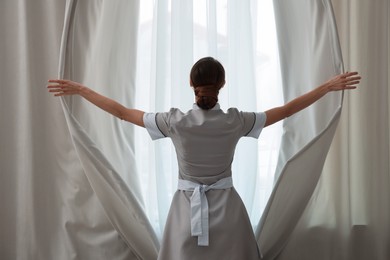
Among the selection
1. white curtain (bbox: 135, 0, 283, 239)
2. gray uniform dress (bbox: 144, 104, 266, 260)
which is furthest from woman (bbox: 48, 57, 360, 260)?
white curtain (bbox: 135, 0, 283, 239)

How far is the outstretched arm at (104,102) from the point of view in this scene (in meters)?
1.88

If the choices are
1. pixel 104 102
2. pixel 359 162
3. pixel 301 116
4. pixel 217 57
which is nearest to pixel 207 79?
pixel 104 102

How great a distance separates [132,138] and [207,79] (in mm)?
720

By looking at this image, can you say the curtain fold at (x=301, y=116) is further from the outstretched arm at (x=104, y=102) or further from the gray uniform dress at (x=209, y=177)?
the outstretched arm at (x=104, y=102)

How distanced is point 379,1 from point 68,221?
72.6 inches

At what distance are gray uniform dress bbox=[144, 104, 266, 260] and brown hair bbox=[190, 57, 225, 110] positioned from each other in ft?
0.18

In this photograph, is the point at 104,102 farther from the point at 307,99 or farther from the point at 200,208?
the point at 307,99

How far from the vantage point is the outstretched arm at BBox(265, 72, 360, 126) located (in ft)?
6.23

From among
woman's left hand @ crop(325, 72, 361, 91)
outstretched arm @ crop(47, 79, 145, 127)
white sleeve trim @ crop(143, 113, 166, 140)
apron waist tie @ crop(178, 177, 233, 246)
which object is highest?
woman's left hand @ crop(325, 72, 361, 91)

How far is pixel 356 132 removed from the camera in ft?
7.85

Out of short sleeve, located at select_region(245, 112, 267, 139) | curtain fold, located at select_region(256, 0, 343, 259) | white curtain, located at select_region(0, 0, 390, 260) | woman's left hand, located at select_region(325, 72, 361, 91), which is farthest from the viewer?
white curtain, located at select_region(0, 0, 390, 260)

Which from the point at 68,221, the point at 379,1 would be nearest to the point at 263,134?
the point at 379,1

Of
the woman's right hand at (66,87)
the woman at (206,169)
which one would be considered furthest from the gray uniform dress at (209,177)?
the woman's right hand at (66,87)

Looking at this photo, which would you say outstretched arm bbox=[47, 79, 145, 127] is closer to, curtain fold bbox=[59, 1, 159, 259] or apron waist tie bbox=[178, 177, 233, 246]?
curtain fold bbox=[59, 1, 159, 259]
